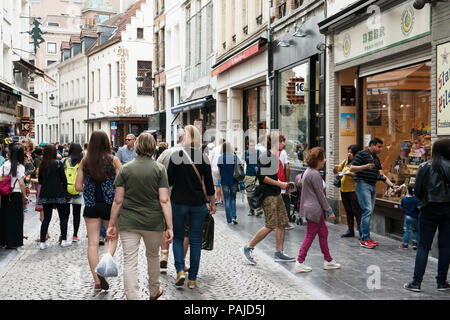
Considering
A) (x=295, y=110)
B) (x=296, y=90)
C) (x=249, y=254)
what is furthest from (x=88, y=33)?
(x=249, y=254)

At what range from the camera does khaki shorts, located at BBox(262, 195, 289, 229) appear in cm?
840

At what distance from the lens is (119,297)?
22.2ft

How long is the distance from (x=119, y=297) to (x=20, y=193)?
161 inches

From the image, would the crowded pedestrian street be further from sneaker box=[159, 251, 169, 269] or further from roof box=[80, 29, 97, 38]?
roof box=[80, 29, 97, 38]

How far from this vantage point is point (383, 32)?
1134 cm

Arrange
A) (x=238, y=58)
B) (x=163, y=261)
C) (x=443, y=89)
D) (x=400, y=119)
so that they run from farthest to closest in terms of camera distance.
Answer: (x=238, y=58) < (x=400, y=119) < (x=443, y=89) < (x=163, y=261)

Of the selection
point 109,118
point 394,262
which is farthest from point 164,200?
point 109,118

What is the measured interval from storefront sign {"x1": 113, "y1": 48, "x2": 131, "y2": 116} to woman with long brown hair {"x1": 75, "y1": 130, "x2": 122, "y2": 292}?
A: 3843cm

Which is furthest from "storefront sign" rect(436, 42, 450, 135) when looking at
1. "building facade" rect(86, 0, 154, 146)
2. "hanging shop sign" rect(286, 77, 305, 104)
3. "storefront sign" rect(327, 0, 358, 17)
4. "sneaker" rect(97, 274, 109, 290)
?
"building facade" rect(86, 0, 154, 146)

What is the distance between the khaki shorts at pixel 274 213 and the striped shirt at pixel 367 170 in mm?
2378

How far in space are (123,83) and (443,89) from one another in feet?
123

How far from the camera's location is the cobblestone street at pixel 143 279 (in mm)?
6848

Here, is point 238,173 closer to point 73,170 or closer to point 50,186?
point 73,170

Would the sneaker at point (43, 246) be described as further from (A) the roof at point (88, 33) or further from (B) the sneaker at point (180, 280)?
(A) the roof at point (88, 33)
